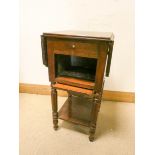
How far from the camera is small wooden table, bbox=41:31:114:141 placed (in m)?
1.05

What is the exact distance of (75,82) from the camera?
1.16m

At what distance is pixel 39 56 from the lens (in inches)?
74.6

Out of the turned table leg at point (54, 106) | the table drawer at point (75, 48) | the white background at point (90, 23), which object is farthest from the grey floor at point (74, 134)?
the table drawer at point (75, 48)

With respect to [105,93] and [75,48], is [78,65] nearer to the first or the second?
[75,48]

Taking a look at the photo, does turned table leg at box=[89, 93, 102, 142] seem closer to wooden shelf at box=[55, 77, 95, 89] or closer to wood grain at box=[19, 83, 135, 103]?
wooden shelf at box=[55, 77, 95, 89]

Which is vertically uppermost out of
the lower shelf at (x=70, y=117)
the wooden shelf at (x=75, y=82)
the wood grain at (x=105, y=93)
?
the wooden shelf at (x=75, y=82)

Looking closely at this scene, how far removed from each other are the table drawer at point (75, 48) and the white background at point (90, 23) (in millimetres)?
673

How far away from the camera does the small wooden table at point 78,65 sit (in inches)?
41.3
